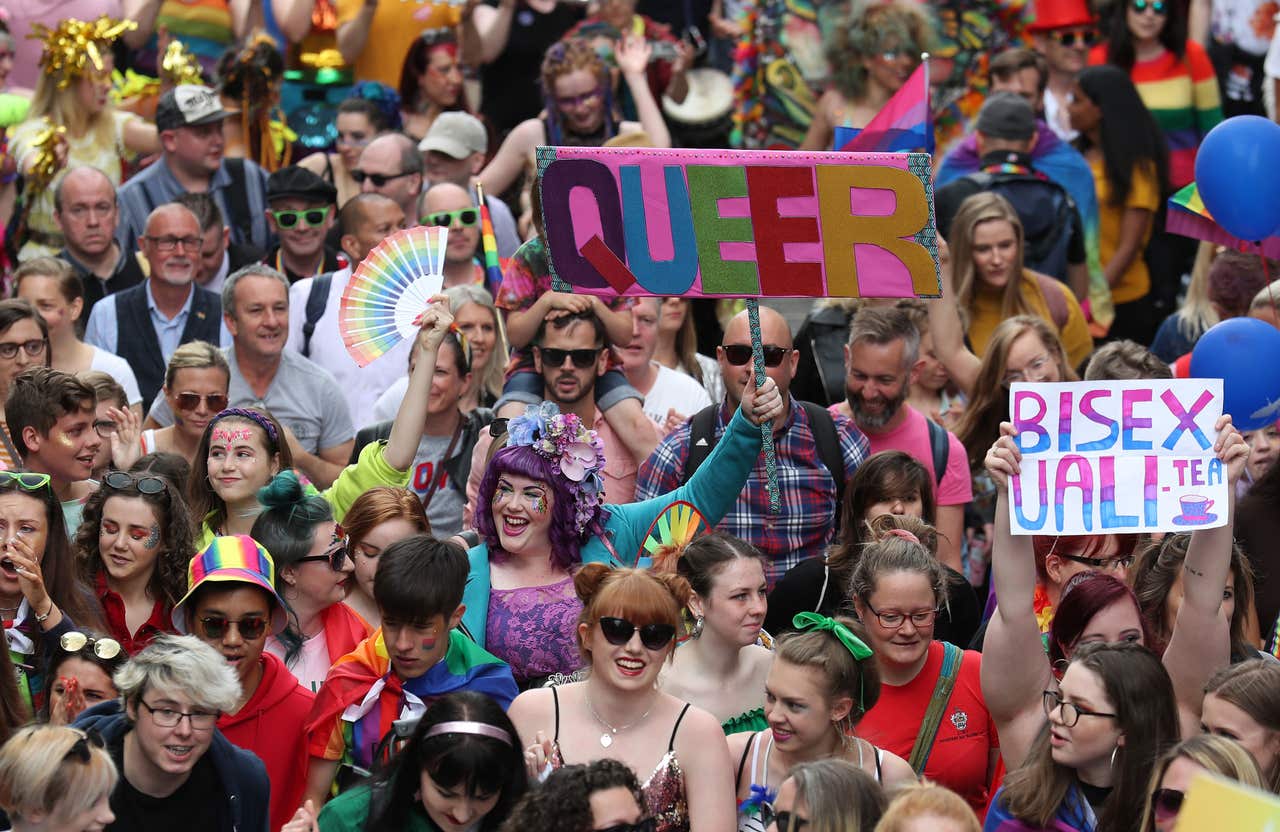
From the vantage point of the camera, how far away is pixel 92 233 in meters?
9.41

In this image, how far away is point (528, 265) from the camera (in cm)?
812

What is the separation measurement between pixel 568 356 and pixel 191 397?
1487 millimetres

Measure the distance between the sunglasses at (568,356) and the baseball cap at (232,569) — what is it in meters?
1.95

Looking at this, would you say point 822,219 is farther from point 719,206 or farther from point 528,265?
point 528,265

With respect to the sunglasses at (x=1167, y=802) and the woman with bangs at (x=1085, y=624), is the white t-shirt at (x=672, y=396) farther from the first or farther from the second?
the sunglasses at (x=1167, y=802)

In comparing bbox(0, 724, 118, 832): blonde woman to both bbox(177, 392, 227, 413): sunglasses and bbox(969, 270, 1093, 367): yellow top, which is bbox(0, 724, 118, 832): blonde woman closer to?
bbox(177, 392, 227, 413): sunglasses

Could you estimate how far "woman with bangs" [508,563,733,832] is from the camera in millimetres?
5242

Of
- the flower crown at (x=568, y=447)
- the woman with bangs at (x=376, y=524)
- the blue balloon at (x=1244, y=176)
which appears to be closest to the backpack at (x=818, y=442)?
the flower crown at (x=568, y=447)

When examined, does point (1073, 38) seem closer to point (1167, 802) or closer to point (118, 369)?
point (118, 369)

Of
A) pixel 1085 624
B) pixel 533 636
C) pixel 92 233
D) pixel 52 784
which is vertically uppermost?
pixel 92 233

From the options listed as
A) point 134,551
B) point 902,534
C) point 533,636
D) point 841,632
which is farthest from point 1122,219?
point 134,551

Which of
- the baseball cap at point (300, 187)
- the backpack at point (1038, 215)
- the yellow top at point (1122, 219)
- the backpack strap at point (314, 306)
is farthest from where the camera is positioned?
the yellow top at point (1122, 219)

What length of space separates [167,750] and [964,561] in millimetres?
3705

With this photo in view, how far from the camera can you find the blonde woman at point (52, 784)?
4578mm
